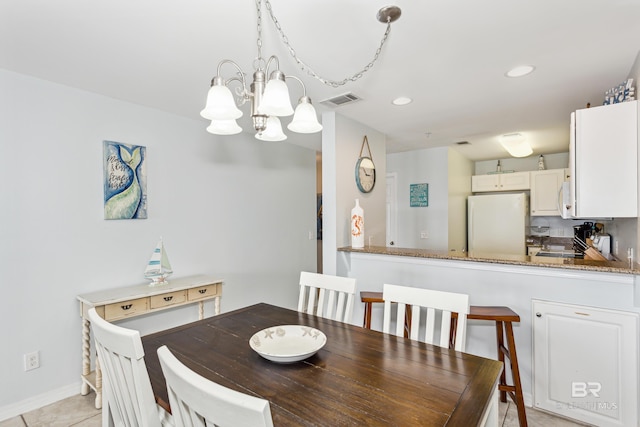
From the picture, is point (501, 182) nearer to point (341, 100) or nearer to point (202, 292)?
point (341, 100)

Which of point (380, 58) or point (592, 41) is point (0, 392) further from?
point (592, 41)

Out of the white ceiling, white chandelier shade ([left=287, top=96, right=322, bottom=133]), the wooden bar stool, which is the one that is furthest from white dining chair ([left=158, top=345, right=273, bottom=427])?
the wooden bar stool

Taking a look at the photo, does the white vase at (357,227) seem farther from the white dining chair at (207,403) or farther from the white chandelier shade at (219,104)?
the white dining chair at (207,403)

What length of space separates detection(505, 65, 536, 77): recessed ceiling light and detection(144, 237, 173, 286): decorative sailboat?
119 inches

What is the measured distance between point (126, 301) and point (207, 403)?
209 centimetres

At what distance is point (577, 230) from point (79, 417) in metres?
5.88

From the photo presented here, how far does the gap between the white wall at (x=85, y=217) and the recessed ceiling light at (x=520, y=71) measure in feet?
8.69

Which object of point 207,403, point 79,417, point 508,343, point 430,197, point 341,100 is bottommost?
point 79,417

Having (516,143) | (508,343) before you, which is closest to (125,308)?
(508,343)

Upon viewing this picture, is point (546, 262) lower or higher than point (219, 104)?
lower

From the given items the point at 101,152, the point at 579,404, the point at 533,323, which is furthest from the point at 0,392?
the point at 579,404

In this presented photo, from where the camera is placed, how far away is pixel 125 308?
2.39m

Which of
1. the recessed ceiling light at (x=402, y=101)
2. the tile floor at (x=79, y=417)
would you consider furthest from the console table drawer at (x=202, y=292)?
the recessed ceiling light at (x=402, y=101)

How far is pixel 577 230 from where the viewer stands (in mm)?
4473
